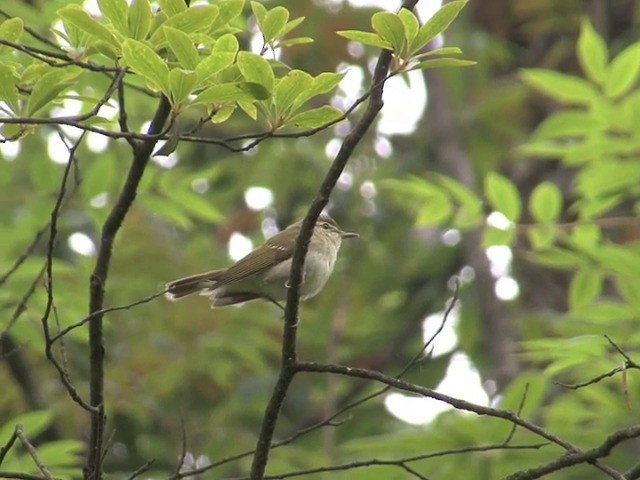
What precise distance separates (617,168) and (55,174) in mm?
2594

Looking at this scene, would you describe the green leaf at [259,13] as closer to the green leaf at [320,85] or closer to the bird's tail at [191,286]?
the green leaf at [320,85]

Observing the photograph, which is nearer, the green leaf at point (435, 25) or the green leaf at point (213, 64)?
the green leaf at point (213, 64)

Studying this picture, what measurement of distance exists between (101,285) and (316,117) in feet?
2.69

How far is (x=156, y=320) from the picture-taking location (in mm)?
7961

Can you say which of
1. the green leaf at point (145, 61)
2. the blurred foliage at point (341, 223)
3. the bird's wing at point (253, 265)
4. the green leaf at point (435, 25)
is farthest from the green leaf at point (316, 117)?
the bird's wing at point (253, 265)

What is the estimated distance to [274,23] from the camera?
274cm

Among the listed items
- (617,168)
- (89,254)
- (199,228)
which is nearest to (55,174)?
(89,254)

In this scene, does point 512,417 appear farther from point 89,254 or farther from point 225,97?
point 89,254

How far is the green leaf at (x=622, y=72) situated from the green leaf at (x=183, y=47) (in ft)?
9.50

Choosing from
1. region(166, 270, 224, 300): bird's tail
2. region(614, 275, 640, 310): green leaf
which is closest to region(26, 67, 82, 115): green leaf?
region(166, 270, 224, 300): bird's tail

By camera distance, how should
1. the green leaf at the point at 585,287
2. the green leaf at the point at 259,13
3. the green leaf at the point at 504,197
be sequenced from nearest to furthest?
the green leaf at the point at 259,13
the green leaf at the point at 585,287
the green leaf at the point at 504,197

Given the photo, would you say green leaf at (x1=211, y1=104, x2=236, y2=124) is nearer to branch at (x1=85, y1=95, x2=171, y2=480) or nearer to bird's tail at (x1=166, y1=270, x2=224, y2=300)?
branch at (x1=85, y1=95, x2=171, y2=480)

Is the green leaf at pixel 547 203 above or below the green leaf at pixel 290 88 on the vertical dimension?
above

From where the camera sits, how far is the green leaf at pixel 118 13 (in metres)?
2.61
